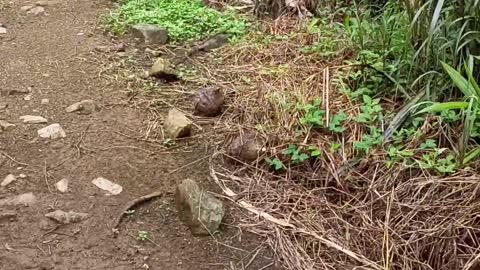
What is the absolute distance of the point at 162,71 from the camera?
3.10 m

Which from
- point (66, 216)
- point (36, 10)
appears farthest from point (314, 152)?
point (36, 10)

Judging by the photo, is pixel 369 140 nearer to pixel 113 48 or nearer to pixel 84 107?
pixel 84 107

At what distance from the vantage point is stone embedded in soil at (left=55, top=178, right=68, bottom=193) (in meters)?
2.29

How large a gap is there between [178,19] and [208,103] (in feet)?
3.72

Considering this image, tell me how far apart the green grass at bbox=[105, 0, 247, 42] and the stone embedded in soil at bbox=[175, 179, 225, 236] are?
152cm

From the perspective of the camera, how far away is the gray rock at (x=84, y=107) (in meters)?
2.82

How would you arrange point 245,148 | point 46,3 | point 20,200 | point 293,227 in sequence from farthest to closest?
point 46,3 → point 245,148 → point 20,200 → point 293,227

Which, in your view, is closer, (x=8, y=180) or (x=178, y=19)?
(x=8, y=180)

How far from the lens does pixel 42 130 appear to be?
264 cm

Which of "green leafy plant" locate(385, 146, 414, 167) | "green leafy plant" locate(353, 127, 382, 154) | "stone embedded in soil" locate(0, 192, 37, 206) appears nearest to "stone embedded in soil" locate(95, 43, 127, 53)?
"stone embedded in soil" locate(0, 192, 37, 206)

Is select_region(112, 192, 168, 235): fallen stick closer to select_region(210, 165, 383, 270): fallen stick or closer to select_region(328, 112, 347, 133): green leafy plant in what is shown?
select_region(210, 165, 383, 270): fallen stick

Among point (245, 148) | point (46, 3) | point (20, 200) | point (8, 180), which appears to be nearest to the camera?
point (20, 200)

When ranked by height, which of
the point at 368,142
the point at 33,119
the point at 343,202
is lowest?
the point at 33,119

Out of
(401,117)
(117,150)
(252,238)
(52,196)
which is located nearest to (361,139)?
(401,117)
